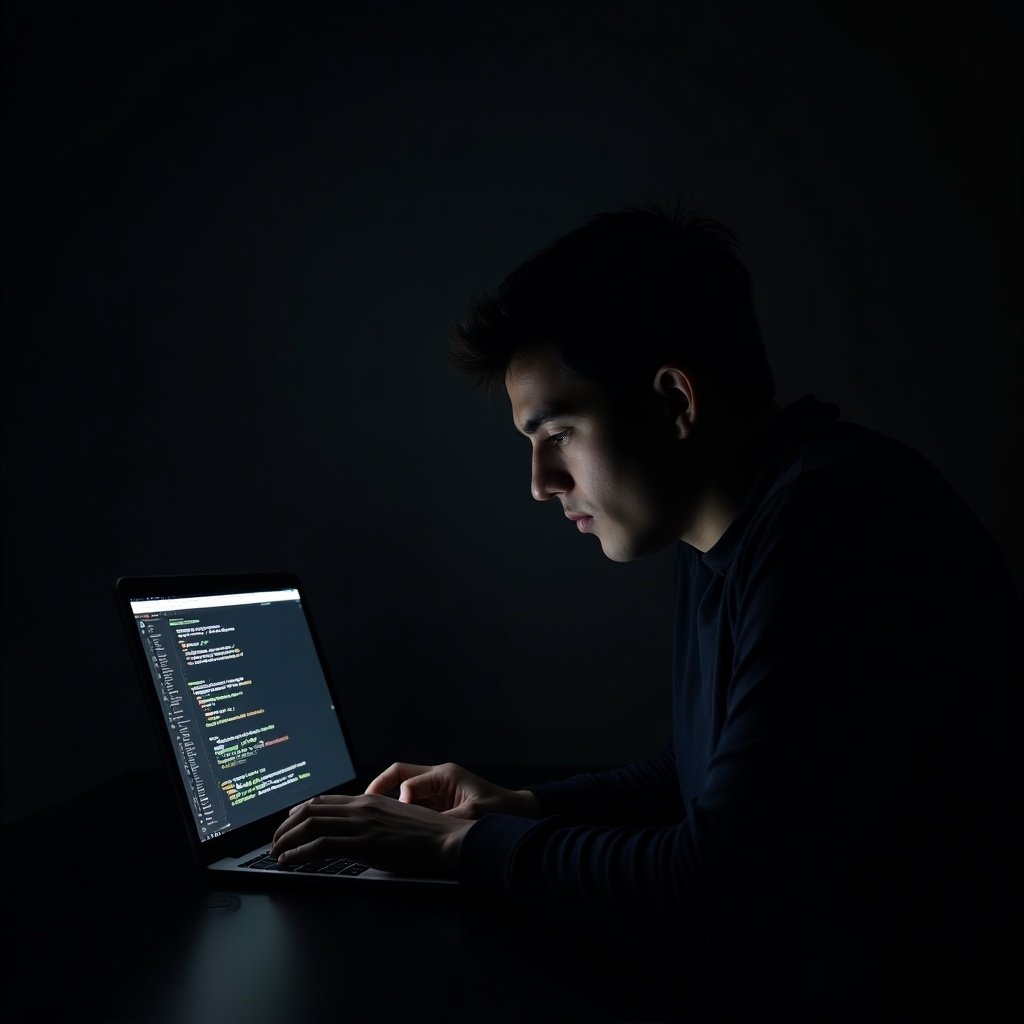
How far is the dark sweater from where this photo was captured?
0.69 m

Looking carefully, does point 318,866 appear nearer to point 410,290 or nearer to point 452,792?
point 452,792

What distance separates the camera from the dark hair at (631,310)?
102cm

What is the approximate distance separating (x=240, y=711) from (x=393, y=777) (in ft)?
0.68

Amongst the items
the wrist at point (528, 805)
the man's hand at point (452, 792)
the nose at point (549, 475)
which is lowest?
the wrist at point (528, 805)

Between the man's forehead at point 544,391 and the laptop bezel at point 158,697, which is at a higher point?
the man's forehead at point 544,391

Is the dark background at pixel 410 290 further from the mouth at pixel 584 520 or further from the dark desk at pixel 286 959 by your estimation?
Result: the dark desk at pixel 286 959

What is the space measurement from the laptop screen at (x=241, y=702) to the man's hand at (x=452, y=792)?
5.9 inches

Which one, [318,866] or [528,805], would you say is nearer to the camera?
[318,866]

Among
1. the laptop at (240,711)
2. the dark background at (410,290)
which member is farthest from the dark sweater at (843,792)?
the dark background at (410,290)

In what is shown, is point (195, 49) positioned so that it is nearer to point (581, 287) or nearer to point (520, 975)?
point (581, 287)

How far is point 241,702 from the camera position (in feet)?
3.88

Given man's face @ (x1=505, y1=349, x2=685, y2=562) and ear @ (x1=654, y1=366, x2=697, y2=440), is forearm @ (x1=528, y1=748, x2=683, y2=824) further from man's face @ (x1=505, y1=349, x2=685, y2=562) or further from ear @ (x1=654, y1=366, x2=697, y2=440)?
ear @ (x1=654, y1=366, x2=697, y2=440)

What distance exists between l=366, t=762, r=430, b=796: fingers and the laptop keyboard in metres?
0.15

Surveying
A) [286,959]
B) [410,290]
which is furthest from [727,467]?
[410,290]
